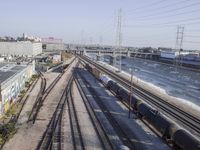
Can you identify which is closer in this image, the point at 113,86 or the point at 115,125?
the point at 115,125

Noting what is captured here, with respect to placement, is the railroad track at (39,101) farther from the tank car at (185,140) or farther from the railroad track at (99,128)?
the tank car at (185,140)

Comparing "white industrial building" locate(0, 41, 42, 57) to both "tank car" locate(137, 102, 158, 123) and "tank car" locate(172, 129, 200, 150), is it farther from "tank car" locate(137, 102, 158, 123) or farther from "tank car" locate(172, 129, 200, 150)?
"tank car" locate(172, 129, 200, 150)

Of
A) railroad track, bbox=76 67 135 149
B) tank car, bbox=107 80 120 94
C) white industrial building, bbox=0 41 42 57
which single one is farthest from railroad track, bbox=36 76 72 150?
white industrial building, bbox=0 41 42 57

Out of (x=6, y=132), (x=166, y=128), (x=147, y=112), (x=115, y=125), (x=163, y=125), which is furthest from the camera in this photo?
(x=147, y=112)

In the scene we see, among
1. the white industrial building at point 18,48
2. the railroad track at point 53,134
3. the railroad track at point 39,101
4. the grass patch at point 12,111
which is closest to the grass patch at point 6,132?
the railroad track at point 53,134

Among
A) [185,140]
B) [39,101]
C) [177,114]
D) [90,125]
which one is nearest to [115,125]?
[90,125]

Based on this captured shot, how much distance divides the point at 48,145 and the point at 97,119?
413 inches

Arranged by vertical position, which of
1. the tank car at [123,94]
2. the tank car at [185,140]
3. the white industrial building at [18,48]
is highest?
the tank car at [185,140]

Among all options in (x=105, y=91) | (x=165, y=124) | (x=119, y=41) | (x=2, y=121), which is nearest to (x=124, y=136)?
(x=165, y=124)

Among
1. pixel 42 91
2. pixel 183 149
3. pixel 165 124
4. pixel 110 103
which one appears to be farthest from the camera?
pixel 42 91

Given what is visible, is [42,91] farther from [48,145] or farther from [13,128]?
[48,145]

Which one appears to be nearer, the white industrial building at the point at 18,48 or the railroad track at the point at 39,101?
the railroad track at the point at 39,101

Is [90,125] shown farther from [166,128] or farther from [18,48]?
[18,48]

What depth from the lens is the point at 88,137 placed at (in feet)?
101
